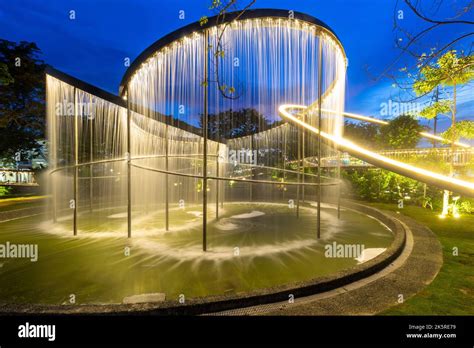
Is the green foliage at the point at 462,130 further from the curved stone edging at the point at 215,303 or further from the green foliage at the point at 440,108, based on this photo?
the curved stone edging at the point at 215,303

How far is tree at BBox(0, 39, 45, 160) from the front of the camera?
21.9 meters

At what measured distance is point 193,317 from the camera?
3941 millimetres

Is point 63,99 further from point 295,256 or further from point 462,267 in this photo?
point 462,267

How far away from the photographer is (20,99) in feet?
74.5

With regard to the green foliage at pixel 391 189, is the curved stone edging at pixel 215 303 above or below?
below

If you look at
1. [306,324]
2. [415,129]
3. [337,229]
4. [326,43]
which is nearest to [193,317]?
[306,324]

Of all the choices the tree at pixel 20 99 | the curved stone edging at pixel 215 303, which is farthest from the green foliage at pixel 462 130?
the tree at pixel 20 99

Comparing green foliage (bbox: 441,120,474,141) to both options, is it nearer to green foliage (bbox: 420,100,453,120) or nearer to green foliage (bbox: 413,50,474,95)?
green foliage (bbox: 420,100,453,120)

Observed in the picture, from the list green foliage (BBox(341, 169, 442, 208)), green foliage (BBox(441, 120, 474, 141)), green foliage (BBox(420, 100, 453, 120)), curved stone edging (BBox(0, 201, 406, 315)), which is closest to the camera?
curved stone edging (BBox(0, 201, 406, 315))

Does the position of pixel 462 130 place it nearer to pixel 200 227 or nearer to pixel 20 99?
pixel 200 227

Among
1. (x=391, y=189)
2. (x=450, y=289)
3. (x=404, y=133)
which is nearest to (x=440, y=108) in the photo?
(x=391, y=189)

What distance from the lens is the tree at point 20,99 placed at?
71.7 ft

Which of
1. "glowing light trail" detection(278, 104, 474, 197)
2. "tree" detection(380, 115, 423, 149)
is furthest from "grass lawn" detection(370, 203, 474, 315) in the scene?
"tree" detection(380, 115, 423, 149)

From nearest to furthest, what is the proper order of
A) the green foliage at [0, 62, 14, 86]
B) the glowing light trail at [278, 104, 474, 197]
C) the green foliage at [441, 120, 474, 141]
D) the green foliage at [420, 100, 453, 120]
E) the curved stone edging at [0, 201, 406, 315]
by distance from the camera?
1. the curved stone edging at [0, 201, 406, 315]
2. the glowing light trail at [278, 104, 474, 197]
3. the green foliage at [0, 62, 14, 86]
4. the green foliage at [441, 120, 474, 141]
5. the green foliage at [420, 100, 453, 120]
